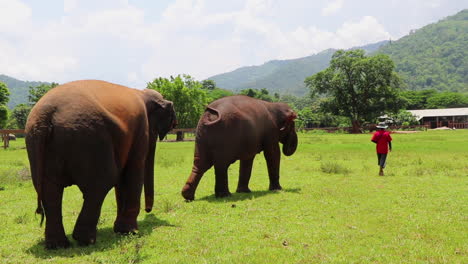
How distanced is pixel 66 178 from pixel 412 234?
5516mm

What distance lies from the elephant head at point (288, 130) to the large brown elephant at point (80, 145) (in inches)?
240

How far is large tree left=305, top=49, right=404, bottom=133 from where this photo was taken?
6019cm

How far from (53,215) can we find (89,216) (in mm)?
476

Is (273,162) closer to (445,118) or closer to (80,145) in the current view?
(80,145)

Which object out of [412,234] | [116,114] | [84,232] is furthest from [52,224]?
[412,234]

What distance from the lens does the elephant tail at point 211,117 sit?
9516 millimetres

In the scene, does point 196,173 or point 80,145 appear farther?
point 196,173

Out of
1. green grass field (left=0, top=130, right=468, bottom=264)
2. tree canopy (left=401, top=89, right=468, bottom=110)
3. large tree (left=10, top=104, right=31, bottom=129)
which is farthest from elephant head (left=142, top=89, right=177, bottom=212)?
tree canopy (left=401, top=89, right=468, bottom=110)

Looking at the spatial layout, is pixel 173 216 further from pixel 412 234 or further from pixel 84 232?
pixel 412 234

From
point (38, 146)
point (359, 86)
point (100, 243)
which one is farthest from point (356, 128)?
point (38, 146)

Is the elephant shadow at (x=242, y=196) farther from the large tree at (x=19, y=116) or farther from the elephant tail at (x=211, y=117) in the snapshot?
the large tree at (x=19, y=116)

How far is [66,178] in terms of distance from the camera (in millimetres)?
5293

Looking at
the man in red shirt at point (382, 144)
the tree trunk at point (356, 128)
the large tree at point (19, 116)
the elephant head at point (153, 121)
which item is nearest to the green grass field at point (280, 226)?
the elephant head at point (153, 121)

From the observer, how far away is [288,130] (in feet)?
38.9
